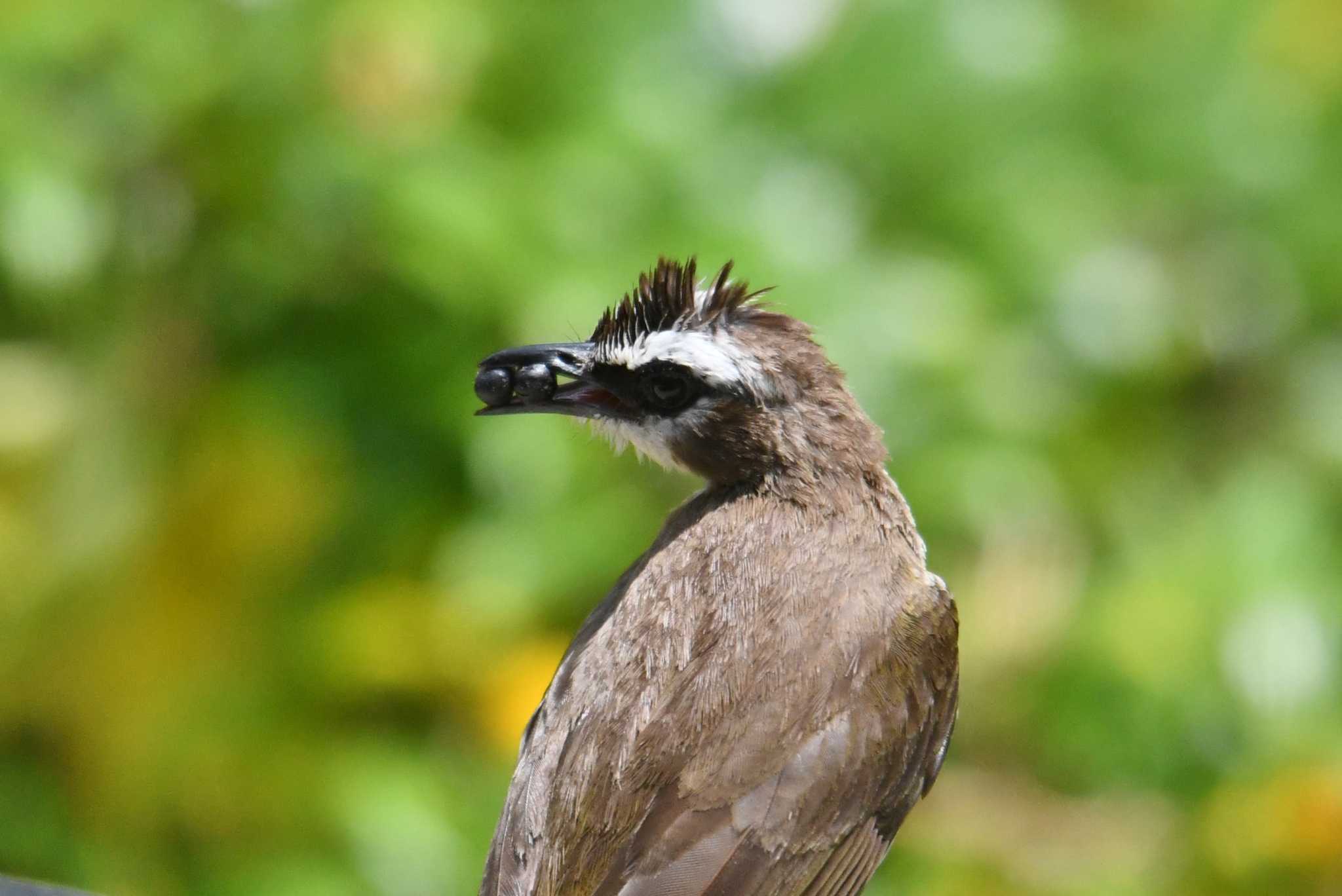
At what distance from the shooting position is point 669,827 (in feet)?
13.3

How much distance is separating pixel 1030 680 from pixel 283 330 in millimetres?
2501

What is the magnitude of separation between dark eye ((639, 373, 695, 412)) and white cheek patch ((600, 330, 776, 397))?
5 centimetres

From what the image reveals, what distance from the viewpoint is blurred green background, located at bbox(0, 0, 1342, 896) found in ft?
18.5

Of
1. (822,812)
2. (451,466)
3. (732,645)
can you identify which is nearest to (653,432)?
(732,645)

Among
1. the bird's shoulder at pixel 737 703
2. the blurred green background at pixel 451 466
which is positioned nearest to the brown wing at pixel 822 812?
the bird's shoulder at pixel 737 703

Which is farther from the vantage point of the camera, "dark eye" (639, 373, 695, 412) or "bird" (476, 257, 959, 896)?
"dark eye" (639, 373, 695, 412)

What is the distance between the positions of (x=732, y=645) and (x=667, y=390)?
0.64 m

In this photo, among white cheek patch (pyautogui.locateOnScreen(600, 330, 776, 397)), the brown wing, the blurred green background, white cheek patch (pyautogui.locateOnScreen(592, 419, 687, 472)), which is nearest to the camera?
the brown wing

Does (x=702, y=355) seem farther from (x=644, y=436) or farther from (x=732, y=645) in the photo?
(x=732, y=645)

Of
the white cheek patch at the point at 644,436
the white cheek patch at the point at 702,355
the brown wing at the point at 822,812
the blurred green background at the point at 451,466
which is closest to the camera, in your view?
the brown wing at the point at 822,812

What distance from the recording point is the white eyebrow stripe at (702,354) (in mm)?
4375

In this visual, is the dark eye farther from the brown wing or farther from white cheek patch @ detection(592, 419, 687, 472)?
the brown wing

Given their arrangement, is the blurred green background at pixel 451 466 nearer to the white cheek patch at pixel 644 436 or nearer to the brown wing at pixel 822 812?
the white cheek patch at pixel 644 436

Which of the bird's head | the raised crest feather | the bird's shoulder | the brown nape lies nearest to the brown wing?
the bird's shoulder
